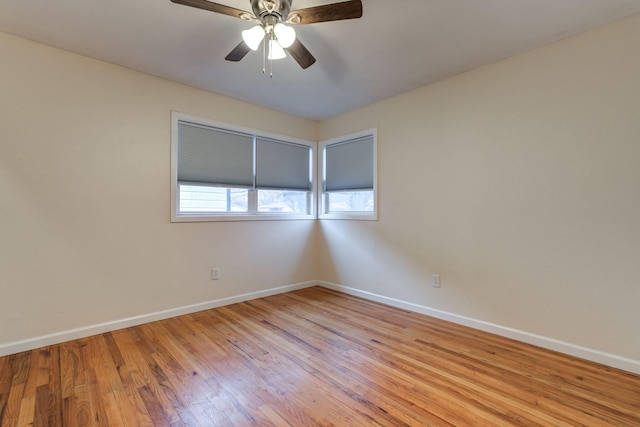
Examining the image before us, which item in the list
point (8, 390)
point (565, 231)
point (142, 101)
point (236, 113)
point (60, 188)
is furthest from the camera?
point (236, 113)

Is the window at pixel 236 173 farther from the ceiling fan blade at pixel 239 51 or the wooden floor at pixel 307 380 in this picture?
the wooden floor at pixel 307 380

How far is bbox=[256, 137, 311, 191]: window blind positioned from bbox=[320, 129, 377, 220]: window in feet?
0.90

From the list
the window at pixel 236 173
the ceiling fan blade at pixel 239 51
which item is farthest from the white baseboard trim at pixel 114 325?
the ceiling fan blade at pixel 239 51

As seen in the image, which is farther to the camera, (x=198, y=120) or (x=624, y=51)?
(x=198, y=120)

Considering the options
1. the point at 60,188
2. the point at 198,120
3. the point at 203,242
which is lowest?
the point at 203,242

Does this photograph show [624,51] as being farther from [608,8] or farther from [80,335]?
[80,335]

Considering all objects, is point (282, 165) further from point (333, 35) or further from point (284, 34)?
point (284, 34)

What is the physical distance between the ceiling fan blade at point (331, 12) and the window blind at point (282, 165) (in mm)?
2201

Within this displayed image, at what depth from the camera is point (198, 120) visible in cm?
330

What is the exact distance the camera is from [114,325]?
9.06ft

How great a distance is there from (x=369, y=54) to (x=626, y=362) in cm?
303

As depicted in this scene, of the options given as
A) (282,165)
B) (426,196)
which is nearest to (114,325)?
(282,165)

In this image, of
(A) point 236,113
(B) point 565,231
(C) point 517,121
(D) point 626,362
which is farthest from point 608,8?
(A) point 236,113

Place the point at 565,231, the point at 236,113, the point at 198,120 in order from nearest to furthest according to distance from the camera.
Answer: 1. the point at 565,231
2. the point at 198,120
3. the point at 236,113
